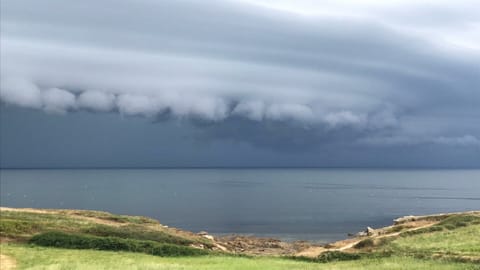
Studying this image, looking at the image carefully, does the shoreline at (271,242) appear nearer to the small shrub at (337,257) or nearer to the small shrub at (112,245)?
the small shrub at (112,245)

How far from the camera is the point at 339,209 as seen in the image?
148m

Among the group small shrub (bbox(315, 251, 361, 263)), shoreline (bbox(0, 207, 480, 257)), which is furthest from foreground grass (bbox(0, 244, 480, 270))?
shoreline (bbox(0, 207, 480, 257))

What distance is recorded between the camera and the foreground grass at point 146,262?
31.4 m

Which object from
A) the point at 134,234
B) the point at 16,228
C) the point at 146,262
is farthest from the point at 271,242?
the point at 146,262

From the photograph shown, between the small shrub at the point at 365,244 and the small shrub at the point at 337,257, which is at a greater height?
the small shrub at the point at 337,257

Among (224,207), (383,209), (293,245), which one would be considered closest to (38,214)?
(293,245)

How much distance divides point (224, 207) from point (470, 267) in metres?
120

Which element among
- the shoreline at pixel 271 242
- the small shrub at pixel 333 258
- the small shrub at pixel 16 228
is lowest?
the shoreline at pixel 271 242

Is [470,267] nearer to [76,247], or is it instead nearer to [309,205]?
[76,247]

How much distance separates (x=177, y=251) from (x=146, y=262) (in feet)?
24.6

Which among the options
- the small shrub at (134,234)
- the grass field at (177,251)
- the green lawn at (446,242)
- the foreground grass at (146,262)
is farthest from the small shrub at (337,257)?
the small shrub at (134,234)

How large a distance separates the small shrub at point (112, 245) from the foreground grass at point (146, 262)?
1.92 meters

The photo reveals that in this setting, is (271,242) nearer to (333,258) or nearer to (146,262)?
(333,258)

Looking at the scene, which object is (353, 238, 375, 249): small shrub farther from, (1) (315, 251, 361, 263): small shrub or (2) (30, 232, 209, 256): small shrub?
(2) (30, 232, 209, 256): small shrub
